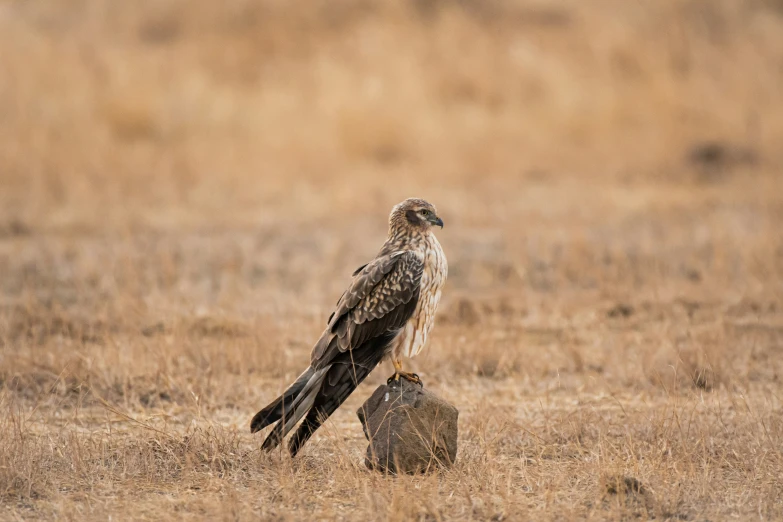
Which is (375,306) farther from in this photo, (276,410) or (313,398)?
(276,410)

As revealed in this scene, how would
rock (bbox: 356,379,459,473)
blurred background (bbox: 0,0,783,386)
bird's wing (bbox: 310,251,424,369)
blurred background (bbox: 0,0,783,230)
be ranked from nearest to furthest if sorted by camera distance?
rock (bbox: 356,379,459,473), bird's wing (bbox: 310,251,424,369), blurred background (bbox: 0,0,783,386), blurred background (bbox: 0,0,783,230)

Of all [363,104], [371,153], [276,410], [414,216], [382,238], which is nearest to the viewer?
[276,410]

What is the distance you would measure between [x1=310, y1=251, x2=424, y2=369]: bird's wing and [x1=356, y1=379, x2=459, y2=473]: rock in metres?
0.32

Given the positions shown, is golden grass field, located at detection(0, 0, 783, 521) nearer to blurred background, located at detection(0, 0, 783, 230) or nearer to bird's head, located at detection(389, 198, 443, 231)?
blurred background, located at detection(0, 0, 783, 230)

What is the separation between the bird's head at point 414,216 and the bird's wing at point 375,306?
0.88 ft

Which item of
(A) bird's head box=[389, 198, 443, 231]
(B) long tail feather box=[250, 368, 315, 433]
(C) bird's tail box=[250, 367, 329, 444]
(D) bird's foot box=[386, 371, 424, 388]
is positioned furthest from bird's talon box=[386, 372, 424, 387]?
(A) bird's head box=[389, 198, 443, 231]

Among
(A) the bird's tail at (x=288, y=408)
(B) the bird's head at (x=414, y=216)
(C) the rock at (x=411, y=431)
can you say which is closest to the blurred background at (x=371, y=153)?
(B) the bird's head at (x=414, y=216)

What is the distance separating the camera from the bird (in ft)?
17.3

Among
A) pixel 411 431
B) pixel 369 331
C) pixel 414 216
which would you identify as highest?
pixel 414 216

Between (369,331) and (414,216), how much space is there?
0.69 metres

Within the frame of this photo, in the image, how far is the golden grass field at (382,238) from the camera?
5277 mm

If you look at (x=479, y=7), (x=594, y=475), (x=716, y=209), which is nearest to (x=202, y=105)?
(x=479, y=7)

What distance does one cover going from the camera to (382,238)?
40.0 feet

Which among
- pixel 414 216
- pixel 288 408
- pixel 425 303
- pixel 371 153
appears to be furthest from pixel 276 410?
pixel 371 153
